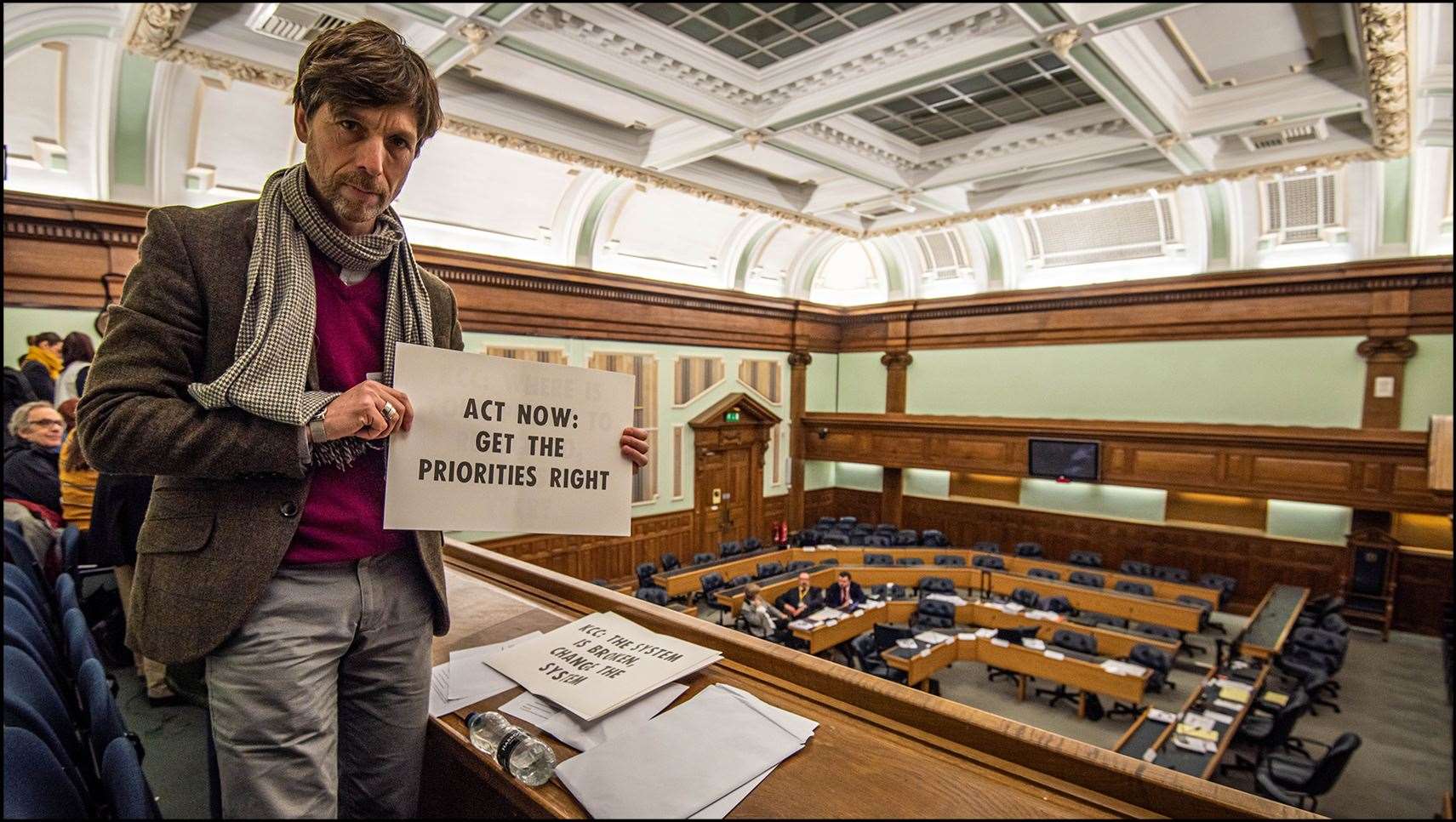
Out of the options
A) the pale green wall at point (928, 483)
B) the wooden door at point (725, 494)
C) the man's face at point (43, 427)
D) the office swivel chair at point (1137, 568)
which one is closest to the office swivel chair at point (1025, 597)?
the office swivel chair at point (1137, 568)

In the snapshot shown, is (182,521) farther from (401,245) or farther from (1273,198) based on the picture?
(1273,198)

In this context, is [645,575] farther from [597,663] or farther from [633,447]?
[633,447]

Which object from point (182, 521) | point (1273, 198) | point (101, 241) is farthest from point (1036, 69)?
point (101, 241)

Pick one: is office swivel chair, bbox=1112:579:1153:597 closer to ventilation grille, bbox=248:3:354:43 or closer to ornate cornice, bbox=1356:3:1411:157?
ornate cornice, bbox=1356:3:1411:157

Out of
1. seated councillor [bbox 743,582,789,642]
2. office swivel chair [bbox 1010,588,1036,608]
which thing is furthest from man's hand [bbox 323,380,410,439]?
office swivel chair [bbox 1010,588,1036,608]

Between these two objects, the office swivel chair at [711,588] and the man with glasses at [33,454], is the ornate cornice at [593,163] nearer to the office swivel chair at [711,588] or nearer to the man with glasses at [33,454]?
the man with glasses at [33,454]

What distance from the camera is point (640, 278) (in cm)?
1207

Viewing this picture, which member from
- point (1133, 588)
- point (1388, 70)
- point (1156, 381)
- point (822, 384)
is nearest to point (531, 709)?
point (1388, 70)

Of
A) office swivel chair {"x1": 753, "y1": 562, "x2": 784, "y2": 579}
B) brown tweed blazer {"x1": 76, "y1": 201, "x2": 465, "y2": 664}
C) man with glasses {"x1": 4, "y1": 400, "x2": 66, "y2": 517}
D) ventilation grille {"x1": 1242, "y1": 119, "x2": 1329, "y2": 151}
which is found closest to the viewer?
brown tweed blazer {"x1": 76, "y1": 201, "x2": 465, "y2": 664}

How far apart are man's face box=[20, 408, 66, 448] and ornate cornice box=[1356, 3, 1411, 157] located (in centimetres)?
1033

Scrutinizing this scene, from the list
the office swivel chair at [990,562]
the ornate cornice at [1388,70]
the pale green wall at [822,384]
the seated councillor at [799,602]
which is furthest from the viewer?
the pale green wall at [822,384]

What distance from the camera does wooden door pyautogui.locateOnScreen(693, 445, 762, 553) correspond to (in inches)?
526

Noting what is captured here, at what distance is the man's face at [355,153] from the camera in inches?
48.5

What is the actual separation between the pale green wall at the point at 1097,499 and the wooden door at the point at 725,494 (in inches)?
223
